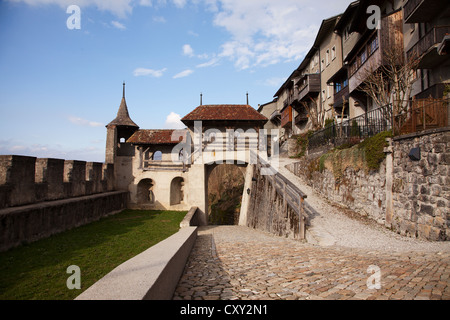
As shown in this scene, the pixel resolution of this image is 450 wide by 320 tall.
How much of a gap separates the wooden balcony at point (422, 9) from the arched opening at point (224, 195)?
2247cm

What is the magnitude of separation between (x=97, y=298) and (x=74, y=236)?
10.4 metres

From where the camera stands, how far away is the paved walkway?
3795 millimetres

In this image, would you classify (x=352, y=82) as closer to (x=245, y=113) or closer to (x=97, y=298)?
(x=245, y=113)

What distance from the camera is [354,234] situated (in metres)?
8.43

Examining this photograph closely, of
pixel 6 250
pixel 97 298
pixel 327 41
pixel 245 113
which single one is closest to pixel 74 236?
pixel 6 250

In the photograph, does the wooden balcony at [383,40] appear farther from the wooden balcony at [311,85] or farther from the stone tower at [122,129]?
the stone tower at [122,129]

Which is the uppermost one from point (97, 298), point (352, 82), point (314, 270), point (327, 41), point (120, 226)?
point (327, 41)

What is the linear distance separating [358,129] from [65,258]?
42.5ft

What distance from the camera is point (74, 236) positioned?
11.4 meters

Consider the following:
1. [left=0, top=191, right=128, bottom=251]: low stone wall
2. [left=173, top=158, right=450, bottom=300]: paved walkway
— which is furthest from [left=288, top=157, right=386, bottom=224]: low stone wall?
[left=0, top=191, right=128, bottom=251]: low stone wall

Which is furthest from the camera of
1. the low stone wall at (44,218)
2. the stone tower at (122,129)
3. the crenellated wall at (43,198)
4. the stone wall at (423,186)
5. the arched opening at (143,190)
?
the stone tower at (122,129)

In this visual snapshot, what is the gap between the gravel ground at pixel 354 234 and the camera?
21.8 ft

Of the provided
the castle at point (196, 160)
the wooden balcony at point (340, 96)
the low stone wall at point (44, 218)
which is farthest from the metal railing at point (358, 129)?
the low stone wall at point (44, 218)
